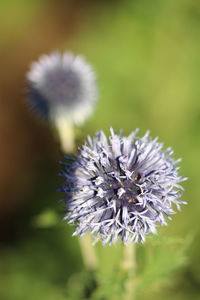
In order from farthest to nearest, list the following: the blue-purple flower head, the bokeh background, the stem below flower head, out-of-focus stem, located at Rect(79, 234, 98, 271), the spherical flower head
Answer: the bokeh background
the spherical flower head
the stem below flower head
out-of-focus stem, located at Rect(79, 234, 98, 271)
the blue-purple flower head

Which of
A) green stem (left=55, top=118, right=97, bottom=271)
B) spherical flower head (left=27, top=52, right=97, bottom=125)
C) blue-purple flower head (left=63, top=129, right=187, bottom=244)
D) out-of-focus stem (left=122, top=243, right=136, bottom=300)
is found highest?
spherical flower head (left=27, top=52, right=97, bottom=125)

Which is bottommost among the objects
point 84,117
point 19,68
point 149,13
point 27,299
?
point 27,299

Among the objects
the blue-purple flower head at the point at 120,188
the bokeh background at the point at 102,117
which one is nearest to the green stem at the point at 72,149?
the bokeh background at the point at 102,117

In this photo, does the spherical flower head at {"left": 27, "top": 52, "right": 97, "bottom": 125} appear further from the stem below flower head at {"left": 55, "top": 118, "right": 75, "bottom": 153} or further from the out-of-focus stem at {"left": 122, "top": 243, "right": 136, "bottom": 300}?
the out-of-focus stem at {"left": 122, "top": 243, "right": 136, "bottom": 300}

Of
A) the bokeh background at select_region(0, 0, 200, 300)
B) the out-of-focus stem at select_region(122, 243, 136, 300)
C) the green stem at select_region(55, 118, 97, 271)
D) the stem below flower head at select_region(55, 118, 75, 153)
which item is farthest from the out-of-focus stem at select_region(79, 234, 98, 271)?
the stem below flower head at select_region(55, 118, 75, 153)

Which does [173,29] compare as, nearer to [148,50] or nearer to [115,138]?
[148,50]

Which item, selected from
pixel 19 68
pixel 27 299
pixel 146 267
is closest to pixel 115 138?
pixel 146 267

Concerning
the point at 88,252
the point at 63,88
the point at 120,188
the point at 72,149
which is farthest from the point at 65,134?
the point at 120,188
